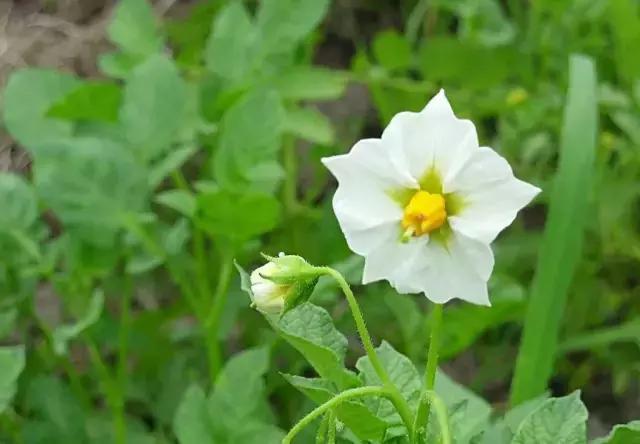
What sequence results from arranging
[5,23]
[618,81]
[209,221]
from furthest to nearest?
[5,23] < [618,81] < [209,221]

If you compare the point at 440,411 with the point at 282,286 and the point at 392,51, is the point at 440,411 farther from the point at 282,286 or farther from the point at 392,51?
the point at 392,51

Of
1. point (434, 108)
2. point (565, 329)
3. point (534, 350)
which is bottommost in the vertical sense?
point (565, 329)

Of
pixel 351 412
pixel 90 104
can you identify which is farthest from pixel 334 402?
pixel 90 104

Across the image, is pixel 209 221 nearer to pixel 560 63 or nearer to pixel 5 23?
pixel 560 63

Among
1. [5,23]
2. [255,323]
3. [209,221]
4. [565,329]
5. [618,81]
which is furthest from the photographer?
[5,23]

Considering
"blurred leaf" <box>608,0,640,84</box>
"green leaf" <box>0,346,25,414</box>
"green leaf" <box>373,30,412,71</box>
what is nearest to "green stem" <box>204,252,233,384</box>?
"green leaf" <box>0,346,25,414</box>

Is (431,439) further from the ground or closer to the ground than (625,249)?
further from the ground

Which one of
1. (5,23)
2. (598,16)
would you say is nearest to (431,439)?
(598,16)

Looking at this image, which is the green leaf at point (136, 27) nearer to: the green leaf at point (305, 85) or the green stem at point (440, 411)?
the green leaf at point (305, 85)
